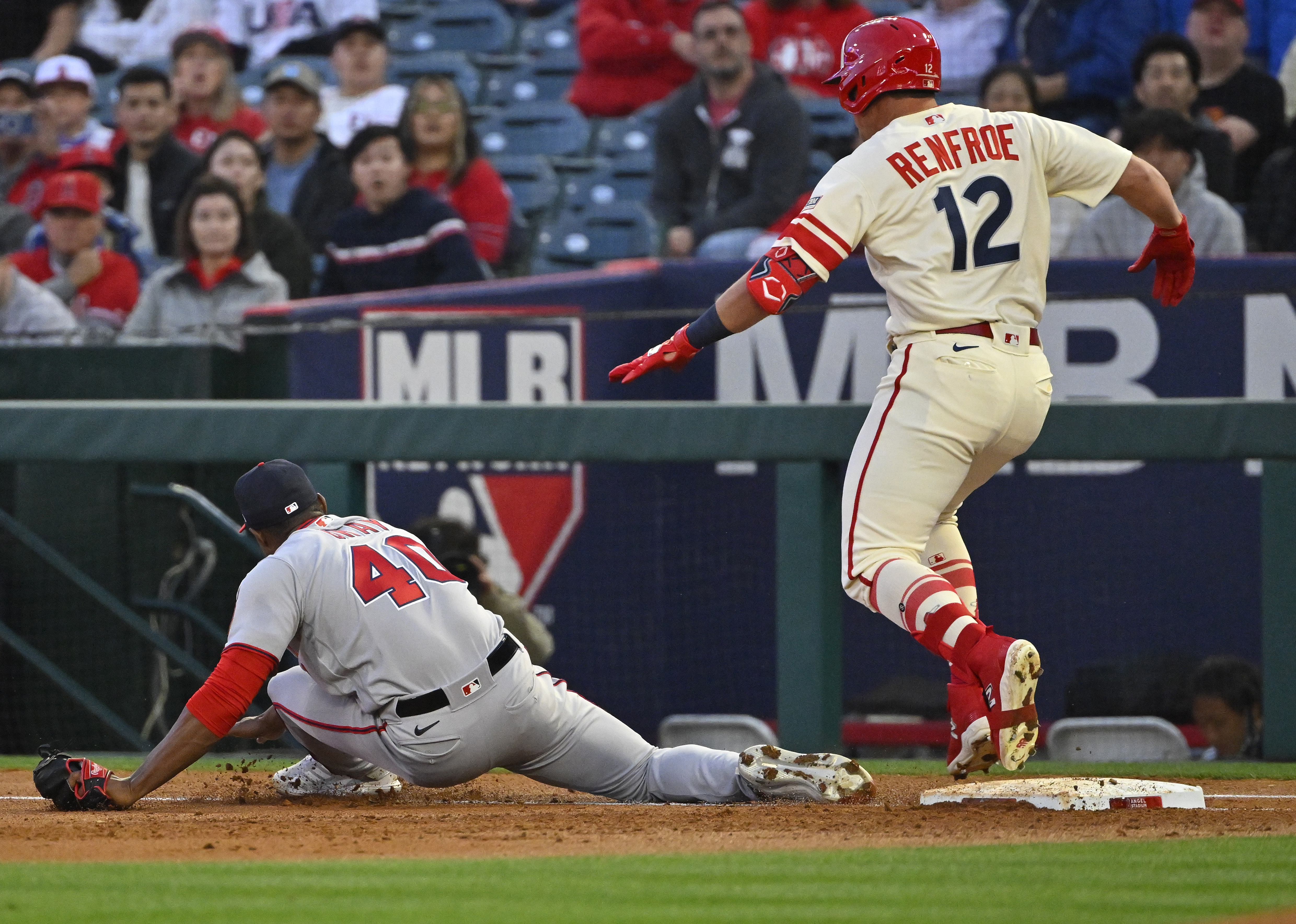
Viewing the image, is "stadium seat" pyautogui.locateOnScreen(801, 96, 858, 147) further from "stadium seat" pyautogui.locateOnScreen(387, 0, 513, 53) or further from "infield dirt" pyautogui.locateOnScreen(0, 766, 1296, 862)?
"infield dirt" pyautogui.locateOnScreen(0, 766, 1296, 862)

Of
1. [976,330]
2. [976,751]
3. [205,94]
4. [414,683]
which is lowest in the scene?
[976,751]

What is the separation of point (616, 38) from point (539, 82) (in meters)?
1.43

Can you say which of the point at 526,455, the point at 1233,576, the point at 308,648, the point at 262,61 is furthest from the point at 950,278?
the point at 262,61

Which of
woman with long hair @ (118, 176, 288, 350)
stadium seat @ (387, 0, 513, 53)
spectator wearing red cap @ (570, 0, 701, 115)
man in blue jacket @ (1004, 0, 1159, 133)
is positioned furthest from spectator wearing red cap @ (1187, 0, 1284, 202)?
stadium seat @ (387, 0, 513, 53)

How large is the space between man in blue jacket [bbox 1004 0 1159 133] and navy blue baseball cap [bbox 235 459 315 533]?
5.25 m

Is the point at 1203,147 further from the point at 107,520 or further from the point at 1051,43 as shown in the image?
the point at 107,520

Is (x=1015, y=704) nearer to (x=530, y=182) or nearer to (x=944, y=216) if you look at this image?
(x=944, y=216)

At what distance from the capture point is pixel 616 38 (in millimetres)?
10484

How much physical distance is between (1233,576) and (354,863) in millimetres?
4233

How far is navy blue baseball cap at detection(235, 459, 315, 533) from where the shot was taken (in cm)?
492

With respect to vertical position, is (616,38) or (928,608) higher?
(616,38)

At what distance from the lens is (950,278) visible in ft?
15.3

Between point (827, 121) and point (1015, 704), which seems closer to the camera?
point (1015, 704)

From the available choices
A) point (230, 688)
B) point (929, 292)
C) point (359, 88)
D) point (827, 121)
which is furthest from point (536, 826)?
point (359, 88)
